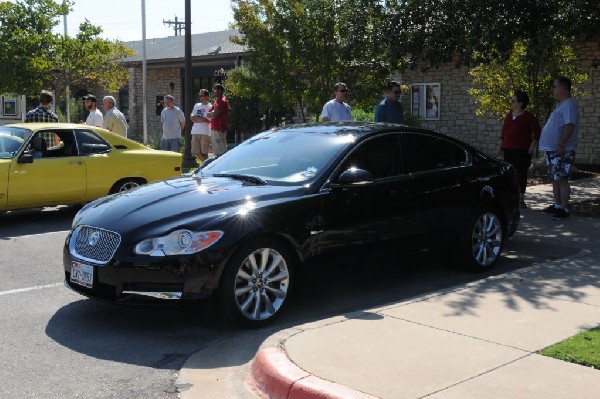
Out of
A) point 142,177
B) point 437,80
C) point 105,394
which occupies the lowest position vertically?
point 105,394

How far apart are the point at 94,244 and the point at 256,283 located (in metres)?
1.31

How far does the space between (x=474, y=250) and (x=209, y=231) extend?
3.21 meters

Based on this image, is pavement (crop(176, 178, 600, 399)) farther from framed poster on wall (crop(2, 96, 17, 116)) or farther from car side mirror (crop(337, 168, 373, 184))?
framed poster on wall (crop(2, 96, 17, 116))

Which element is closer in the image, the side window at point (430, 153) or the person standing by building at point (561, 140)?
the side window at point (430, 153)

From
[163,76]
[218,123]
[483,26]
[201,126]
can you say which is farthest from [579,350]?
[163,76]

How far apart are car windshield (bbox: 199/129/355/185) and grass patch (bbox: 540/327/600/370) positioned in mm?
2482

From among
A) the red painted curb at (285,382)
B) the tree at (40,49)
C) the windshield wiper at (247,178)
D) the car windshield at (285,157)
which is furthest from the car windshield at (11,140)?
the tree at (40,49)

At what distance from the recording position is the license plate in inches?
238

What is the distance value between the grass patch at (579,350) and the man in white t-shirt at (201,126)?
12.3 metres

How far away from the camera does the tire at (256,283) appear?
19.5 feet

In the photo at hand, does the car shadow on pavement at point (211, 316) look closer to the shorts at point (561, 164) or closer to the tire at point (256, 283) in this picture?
the tire at point (256, 283)

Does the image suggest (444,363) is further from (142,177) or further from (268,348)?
(142,177)

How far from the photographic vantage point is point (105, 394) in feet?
15.8

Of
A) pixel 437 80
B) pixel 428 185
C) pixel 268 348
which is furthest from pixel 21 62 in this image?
pixel 268 348
